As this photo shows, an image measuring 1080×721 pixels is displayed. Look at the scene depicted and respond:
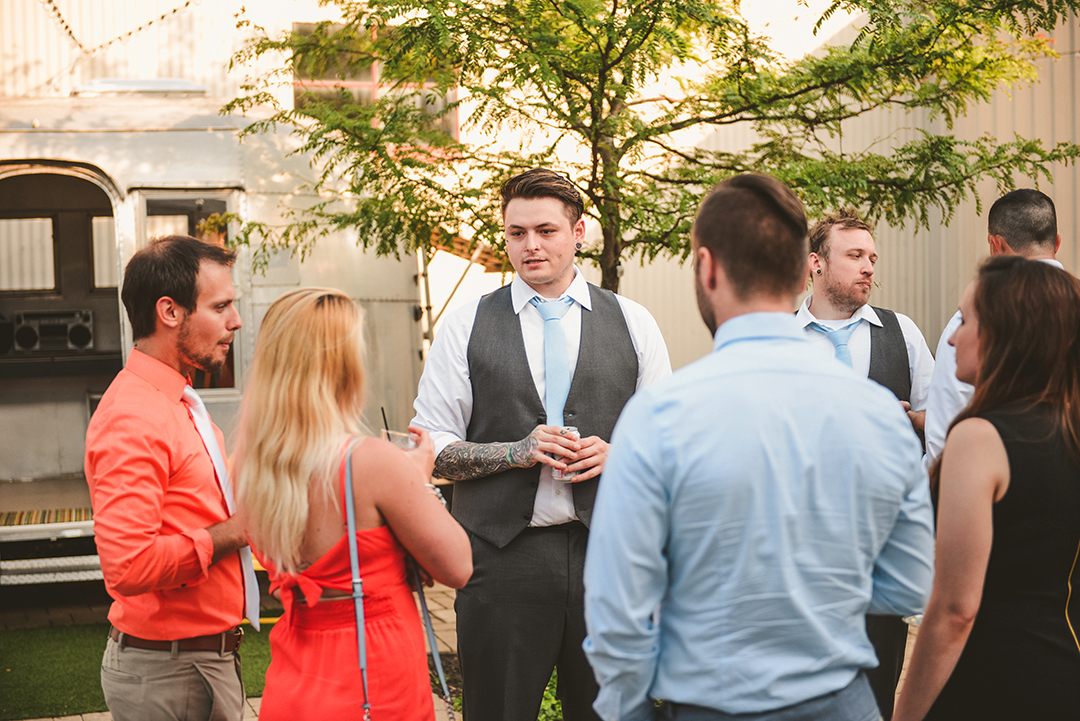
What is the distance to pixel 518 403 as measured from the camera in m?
2.95

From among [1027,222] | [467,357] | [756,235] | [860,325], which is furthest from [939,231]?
[756,235]

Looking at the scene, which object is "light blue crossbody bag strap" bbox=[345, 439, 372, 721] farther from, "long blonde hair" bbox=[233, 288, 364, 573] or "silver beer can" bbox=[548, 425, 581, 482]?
"silver beer can" bbox=[548, 425, 581, 482]

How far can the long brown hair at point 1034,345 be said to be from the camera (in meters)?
2.05

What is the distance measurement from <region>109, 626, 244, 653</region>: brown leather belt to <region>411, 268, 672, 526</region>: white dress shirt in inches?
34.7

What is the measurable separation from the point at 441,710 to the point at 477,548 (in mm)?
2162

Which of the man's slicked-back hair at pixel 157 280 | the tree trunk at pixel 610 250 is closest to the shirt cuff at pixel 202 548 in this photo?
the man's slicked-back hair at pixel 157 280

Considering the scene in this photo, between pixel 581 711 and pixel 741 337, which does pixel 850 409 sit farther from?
pixel 581 711

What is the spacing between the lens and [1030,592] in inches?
80.6

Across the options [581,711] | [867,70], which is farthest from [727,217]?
[867,70]

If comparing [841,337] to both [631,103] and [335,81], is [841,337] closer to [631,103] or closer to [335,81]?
[631,103]

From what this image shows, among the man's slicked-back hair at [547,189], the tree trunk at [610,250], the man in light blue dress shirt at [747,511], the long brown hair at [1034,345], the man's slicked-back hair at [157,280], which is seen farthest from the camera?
the tree trunk at [610,250]

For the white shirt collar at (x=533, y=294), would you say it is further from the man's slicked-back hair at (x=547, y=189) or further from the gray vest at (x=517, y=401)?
the man's slicked-back hair at (x=547, y=189)

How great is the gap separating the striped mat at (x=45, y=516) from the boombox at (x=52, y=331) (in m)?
2.47

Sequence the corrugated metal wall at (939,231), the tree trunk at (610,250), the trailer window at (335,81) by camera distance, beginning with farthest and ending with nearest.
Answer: the corrugated metal wall at (939,231) < the trailer window at (335,81) < the tree trunk at (610,250)
